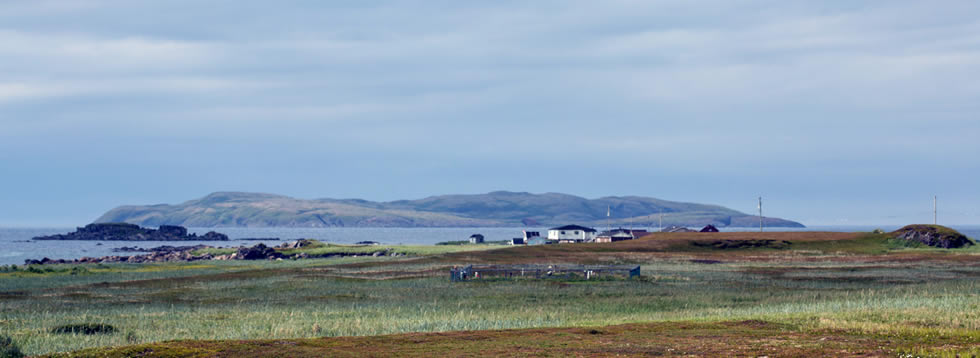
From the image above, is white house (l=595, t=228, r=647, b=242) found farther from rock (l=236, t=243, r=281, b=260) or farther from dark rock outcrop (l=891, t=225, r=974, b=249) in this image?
rock (l=236, t=243, r=281, b=260)

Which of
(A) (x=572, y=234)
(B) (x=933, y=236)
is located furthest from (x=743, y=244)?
(A) (x=572, y=234)

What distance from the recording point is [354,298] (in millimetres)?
45250

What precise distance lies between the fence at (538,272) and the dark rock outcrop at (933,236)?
2617 inches

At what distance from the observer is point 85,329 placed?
28.1 metres

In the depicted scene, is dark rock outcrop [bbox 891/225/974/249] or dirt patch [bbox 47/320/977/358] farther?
dark rock outcrop [bbox 891/225/974/249]

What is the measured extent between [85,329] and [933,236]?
114m

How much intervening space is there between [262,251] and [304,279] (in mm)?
73898

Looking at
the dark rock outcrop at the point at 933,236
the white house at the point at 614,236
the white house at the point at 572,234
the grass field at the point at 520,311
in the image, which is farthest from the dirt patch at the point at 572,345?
the white house at the point at 572,234

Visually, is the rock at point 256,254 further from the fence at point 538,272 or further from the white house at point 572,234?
the fence at point 538,272

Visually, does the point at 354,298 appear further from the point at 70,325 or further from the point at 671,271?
the point at 671,271

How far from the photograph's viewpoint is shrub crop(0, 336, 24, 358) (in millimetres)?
19966

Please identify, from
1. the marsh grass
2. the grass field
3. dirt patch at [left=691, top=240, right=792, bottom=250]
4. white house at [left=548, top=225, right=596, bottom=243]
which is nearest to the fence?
the grass field

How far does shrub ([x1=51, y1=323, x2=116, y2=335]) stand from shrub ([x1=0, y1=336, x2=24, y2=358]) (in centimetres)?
482

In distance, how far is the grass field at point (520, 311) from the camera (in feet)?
59.4
